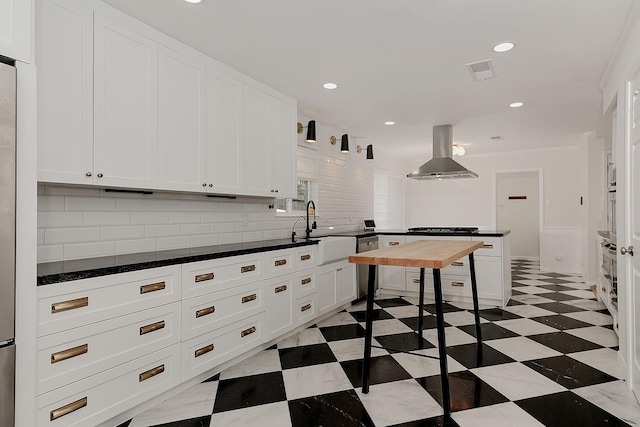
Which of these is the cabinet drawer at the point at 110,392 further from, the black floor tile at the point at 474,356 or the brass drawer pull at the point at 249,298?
the black floor tile at the point at 474,356

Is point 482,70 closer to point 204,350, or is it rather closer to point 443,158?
point 443,158

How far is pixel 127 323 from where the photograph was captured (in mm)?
1907

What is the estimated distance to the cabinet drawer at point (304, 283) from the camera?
3.30 metres

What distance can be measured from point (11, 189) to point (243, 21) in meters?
1.64

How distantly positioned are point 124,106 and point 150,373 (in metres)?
1.57

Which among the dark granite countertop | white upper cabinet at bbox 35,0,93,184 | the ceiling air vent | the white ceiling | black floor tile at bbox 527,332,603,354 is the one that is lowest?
black floor tile at bbox 527,332,603,354

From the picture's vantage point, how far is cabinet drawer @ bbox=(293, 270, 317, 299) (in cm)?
330

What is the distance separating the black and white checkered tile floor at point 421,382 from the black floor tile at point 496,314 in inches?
3.5

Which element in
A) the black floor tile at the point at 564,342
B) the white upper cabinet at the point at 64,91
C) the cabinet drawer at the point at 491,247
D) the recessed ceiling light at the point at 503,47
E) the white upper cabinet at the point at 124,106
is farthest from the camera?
the cabinet drawer at the point at 491,247

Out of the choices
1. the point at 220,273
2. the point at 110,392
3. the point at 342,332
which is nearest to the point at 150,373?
the point at 110,392

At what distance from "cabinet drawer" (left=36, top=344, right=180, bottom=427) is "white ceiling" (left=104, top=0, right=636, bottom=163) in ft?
6.75

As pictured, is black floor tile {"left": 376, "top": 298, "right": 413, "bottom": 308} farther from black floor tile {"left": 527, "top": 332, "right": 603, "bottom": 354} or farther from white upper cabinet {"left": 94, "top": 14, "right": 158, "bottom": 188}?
white upper cabinet {"left": 94, "top": 14, "right": 158, "bottom": 188}

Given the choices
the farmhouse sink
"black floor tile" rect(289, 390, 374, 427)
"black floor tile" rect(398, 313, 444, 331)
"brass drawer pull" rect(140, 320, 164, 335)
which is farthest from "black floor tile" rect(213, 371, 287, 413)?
"black floor tile" rect(398, 313, 444, 331)

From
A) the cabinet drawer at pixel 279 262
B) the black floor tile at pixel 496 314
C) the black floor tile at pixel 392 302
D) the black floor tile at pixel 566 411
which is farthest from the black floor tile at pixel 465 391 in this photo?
the black floor tile at pixel 392 302
